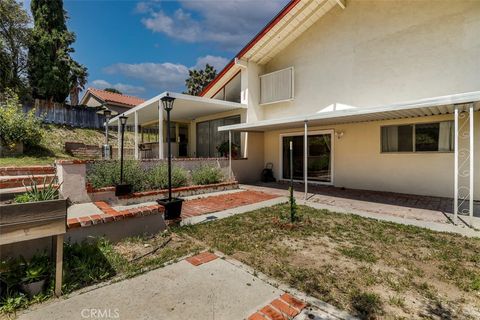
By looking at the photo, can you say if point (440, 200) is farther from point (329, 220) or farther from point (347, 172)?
point (329, 220)

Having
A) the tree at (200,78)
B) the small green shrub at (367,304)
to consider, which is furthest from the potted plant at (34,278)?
the tree at (200,78)

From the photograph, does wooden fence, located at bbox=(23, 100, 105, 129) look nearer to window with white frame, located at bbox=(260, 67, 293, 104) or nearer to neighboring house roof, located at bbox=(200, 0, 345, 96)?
neighboring house roof, located at bbox=(200, 0, 345, 96)

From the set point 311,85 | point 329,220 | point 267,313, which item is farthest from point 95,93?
point 267,313

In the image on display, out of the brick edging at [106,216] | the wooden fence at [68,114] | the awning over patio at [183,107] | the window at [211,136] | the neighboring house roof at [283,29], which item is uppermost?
the neighboring house roof at [283,29]

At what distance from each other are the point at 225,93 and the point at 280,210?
9.19 metres

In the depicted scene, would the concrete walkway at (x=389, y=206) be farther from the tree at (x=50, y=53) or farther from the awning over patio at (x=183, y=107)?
the tree at (x=50, y=53)

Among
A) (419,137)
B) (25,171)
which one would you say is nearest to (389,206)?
(419,137)

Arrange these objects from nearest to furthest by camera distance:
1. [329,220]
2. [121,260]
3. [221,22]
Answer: [121,260] → [329,220] → [221,22]

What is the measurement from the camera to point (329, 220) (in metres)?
5.71

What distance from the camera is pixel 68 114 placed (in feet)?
53.7

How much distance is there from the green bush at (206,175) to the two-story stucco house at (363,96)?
1515 mm

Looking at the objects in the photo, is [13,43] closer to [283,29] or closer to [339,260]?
[283,29]

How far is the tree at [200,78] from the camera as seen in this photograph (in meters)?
32.3

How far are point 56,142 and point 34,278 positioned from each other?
13991 millimetres
